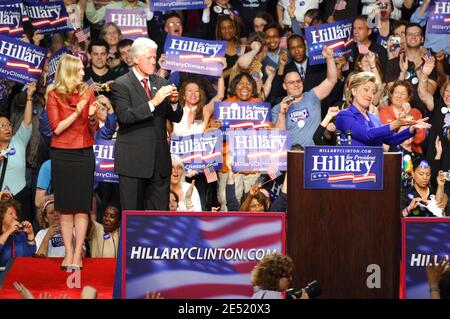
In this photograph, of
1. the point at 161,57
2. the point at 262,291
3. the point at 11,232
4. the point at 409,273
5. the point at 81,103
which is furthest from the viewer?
the point at 161,57

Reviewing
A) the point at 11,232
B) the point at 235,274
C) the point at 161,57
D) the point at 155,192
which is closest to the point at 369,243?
the point at 235,274

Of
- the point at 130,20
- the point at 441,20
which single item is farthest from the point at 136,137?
the point at 441,20

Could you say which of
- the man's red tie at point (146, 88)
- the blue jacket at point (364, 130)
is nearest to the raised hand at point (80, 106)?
the man's red tie at point (146, 88)

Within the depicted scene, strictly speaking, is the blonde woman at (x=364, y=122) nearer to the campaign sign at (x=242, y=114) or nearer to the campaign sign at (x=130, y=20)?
the campaign sign at (x=242, y=114)

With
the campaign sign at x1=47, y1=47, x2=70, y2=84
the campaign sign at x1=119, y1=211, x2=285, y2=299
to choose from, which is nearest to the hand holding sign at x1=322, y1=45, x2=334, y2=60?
the campaign sign at x1=47, y1=47, x2=70, y2=84

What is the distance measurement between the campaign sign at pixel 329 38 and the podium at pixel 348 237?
3.75 metres

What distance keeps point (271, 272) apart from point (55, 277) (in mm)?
1983

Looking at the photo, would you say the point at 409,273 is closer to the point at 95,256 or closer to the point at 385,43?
the point at 95,256

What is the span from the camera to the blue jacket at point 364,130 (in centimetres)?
827

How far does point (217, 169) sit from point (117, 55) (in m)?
1.73

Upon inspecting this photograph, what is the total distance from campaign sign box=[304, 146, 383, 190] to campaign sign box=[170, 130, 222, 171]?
3.01m

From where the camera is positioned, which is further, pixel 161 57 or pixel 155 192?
pixel 161 57

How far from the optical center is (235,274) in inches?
292

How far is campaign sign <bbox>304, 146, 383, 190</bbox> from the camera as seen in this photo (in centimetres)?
741
